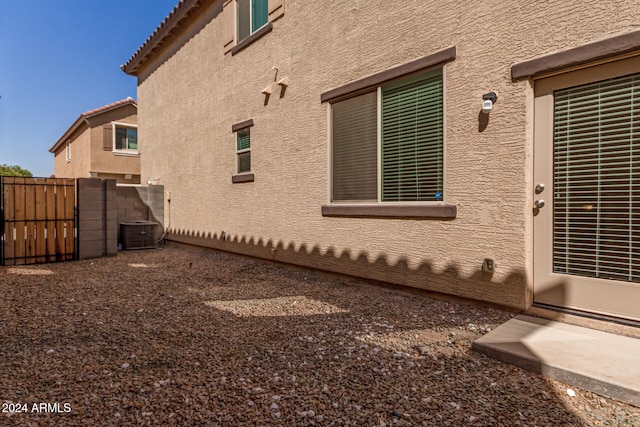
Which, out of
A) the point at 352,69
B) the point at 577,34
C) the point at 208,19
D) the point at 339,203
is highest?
the point at 208,19

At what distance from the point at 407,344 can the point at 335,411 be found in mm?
1225

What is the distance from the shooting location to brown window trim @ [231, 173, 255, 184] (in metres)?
7.44

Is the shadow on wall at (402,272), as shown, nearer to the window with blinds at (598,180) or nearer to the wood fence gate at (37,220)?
the window with blinds at (598,180)

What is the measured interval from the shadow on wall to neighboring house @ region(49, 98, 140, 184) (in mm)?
14367

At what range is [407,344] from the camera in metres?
3.14

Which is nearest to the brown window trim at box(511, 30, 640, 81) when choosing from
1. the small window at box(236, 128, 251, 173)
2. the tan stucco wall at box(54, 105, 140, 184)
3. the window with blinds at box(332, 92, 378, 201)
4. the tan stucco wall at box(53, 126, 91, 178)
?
the window with blinds at box(332, 92, 378, 201)

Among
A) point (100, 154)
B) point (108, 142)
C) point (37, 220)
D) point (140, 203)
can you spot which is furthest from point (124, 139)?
point (37, 220)

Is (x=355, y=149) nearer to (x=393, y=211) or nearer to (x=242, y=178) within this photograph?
(x=393, y=211)

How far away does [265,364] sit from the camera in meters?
2.73

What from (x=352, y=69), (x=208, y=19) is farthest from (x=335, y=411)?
(x=208, y=19)

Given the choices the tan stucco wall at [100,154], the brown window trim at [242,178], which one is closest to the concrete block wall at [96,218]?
the brown window trim at [242,178]

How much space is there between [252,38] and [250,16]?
0.71 metres

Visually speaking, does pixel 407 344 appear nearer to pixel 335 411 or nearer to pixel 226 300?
pixel 335 411

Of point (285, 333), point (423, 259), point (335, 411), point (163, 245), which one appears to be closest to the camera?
point (335, 411)
